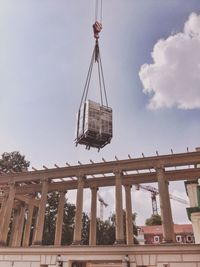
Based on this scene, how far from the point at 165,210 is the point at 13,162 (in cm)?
3881

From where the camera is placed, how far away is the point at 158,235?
72.8m

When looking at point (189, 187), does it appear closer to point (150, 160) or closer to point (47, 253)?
point (150, 160)

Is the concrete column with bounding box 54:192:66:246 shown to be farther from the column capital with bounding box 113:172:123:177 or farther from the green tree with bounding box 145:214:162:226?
the green tree with bounding box 145:214:162:226

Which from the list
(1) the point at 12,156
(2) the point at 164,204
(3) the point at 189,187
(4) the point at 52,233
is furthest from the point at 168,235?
(1) the point at 12,156

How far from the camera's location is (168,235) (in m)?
24.8

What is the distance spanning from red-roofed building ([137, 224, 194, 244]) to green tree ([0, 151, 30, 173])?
35.9 meters

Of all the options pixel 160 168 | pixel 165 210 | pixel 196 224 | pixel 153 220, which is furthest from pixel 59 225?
pixel 153 220

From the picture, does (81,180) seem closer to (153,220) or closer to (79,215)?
(79,215)

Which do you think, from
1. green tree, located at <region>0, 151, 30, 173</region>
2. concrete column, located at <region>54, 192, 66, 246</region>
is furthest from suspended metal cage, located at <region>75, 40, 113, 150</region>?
green tree, located at <region>0, 151, 30, 173</region>

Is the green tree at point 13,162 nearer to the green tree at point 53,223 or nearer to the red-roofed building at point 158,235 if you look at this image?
the green tree at point 53,223

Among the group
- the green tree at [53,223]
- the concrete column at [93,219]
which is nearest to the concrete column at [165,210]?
the concrete column at [93,219]

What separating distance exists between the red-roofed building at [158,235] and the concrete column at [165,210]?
49.4 m

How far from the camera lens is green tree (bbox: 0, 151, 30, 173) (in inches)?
2180

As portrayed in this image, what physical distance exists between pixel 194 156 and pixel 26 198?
79.5 ft
